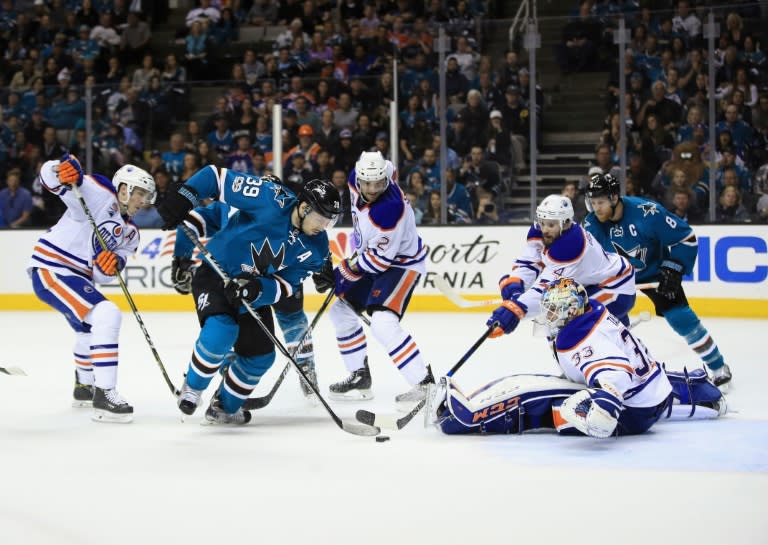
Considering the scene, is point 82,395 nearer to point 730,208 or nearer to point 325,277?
point 325,277

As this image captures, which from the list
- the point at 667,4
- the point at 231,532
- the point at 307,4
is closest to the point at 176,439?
the point at 231,532

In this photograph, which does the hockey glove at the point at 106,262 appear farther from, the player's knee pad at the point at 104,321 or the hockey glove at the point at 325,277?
the hockey glove at the point at 325,277

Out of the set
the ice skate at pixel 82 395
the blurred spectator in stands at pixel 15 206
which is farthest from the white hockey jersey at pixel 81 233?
the blurred spectator in stands at pixel 15 206

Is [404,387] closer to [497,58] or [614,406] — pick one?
[614,406]

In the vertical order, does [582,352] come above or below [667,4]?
below

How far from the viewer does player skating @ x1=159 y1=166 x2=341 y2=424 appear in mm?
4191

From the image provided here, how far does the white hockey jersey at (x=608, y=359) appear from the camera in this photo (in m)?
3.91

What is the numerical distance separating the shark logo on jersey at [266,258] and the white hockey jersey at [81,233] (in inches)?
27.4

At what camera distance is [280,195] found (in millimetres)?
4352

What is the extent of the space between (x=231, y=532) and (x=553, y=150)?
6.32 meters

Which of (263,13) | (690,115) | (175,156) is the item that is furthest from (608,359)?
(263,13)

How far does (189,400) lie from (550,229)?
5.22 ft

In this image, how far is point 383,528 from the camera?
2922 mm

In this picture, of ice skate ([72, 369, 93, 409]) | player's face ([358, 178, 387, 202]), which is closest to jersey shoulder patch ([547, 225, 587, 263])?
player's face ([358, 178, 387, 202])
